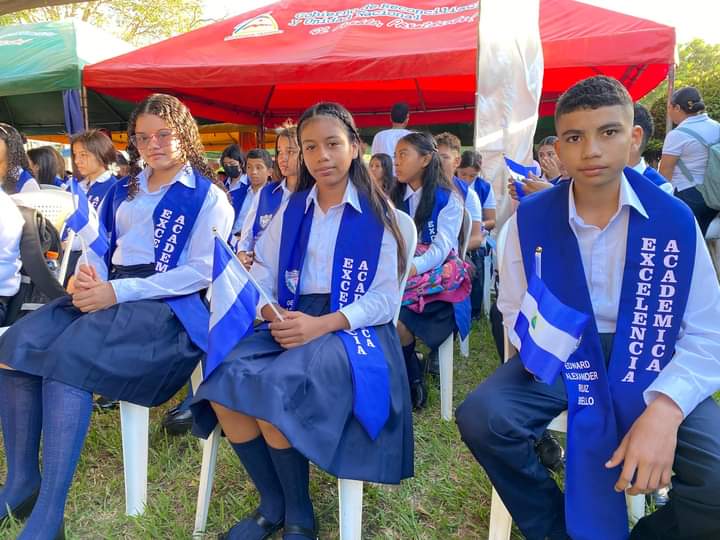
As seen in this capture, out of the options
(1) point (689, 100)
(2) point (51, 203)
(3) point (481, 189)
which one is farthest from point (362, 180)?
(1) point (689, 100)

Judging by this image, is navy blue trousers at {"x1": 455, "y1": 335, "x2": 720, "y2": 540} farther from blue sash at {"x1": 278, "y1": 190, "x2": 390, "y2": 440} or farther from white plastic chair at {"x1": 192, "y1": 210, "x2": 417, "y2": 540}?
white plastic chair at {"x1": 192, "y1": 210, "x2": 417, "y2": 540}

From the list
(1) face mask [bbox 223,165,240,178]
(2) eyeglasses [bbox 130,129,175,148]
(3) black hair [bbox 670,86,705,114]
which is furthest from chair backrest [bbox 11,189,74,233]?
(3) black hair [bbox 670,86,705,114]

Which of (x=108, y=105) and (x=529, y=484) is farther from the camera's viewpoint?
(x=108, y=105)

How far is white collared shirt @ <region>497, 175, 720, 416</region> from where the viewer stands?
1367 mm

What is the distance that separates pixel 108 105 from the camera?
836 cm

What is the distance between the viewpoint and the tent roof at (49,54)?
5727mm

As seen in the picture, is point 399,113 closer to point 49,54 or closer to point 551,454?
point 551,454

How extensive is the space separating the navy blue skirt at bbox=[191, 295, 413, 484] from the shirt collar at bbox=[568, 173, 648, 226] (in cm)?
73

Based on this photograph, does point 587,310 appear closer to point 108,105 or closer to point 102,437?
point 102,437

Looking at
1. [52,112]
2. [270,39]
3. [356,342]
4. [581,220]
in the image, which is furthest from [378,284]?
[52,112]

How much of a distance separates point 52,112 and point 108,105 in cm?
139

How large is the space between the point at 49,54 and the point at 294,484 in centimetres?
618

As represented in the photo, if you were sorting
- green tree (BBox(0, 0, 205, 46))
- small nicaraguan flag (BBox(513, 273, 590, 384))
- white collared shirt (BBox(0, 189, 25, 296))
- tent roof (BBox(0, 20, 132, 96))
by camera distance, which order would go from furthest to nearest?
green tree (BBox(0, 0, 205, 46))
tent roof (BBox(0, 20, 132, 96))
white collared shirt (BBox(0, 189, 25, 296))
small nicaraguan flag (BBox(513, 273, 590, 384))

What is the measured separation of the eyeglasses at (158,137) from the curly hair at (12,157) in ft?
4.55
